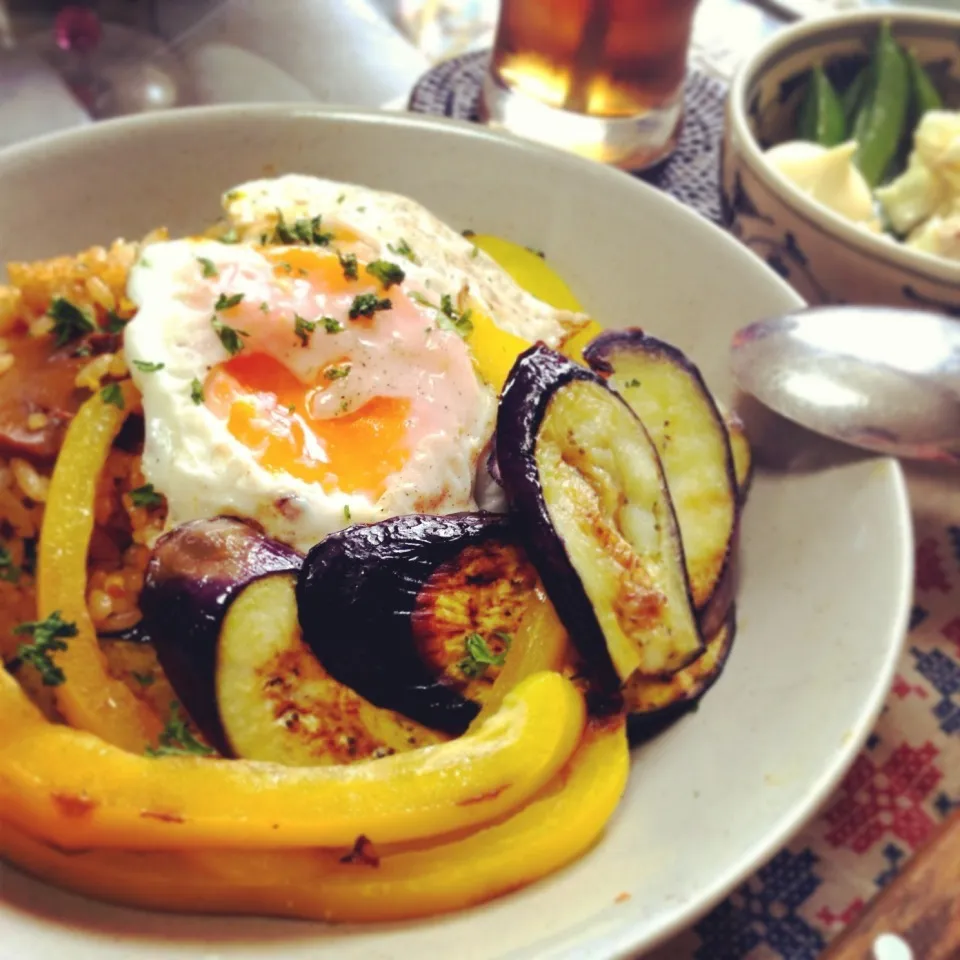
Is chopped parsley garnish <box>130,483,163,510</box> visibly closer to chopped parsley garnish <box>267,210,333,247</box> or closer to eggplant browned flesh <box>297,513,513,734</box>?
eggplant browned flesh <box>297,513,513,734</box>

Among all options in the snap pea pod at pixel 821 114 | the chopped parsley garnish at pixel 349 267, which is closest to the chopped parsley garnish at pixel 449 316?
the chopped parsley garnish at pixel 349 267

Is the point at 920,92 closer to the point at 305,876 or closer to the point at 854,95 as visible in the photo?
the point at 854,95

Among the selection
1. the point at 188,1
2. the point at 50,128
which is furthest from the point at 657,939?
the point at 188,1

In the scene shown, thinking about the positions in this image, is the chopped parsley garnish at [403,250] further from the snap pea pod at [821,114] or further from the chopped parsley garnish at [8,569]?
the snap pea pod at [821,114]

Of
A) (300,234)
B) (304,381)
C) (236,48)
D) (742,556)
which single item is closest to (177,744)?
(304,381)

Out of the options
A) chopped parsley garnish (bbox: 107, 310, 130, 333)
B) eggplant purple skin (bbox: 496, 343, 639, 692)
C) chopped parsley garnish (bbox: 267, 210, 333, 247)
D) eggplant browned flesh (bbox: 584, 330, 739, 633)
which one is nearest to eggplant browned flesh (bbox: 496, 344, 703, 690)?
eggplant purple skin (bbox: 496, 343, 639, 692)

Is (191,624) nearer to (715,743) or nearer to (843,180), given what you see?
(715,743)
